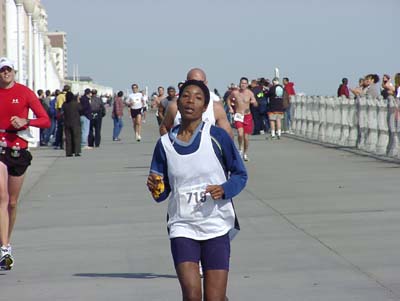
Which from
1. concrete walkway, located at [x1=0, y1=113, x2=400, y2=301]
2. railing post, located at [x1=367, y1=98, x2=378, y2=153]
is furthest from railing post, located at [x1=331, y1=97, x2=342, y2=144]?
concrete walkway, located at [x1=0, y1=113, x2=400, y2=301]

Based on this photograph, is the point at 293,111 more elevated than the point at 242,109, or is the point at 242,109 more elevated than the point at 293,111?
the point at 242,109

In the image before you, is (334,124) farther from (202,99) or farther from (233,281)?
(202,99)

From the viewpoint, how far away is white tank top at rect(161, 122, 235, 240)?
6.83 metres

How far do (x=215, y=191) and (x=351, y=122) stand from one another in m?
23.1

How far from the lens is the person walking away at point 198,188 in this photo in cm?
678

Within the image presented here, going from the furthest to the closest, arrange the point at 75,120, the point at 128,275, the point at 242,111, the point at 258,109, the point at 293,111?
the point at 293,111 → the point at 258,109 → the point at 75,120 → the point at 242,111 → the point at 128,275

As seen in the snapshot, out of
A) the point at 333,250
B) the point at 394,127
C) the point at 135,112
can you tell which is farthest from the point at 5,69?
the point at 135,112

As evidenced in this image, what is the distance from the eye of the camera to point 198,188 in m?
6.83

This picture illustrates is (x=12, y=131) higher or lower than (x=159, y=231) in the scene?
higher

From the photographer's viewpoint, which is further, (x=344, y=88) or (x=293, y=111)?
(x=293, y=111)

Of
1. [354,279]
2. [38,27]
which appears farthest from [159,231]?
[38,27]

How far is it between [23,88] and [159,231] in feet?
10.3

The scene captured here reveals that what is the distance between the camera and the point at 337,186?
18312mm

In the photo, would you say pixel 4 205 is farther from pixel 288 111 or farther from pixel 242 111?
pixel 288 111
